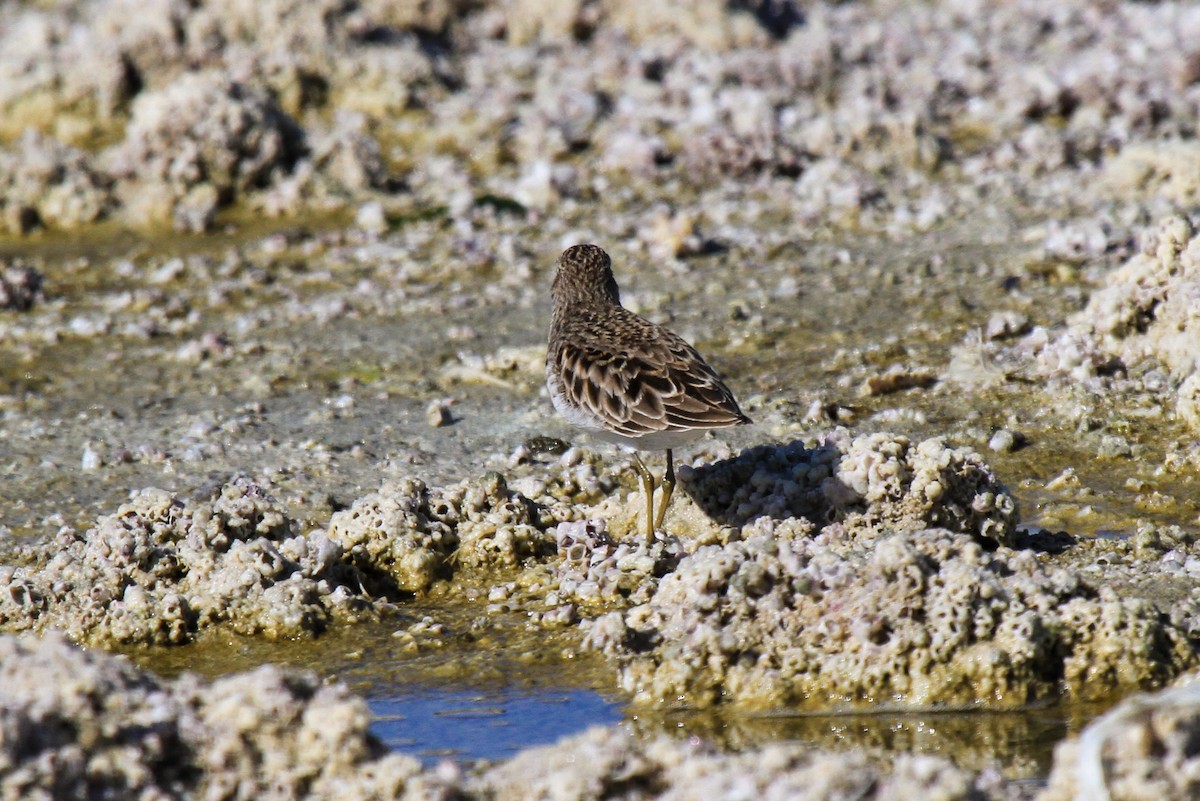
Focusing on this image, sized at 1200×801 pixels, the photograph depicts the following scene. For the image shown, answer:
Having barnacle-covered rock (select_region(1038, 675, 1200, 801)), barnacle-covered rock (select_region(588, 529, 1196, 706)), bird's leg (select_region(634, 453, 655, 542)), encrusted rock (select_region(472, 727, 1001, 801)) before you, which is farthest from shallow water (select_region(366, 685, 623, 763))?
barnacle-covered rock (select_region(1038, 675, 1200, 801))

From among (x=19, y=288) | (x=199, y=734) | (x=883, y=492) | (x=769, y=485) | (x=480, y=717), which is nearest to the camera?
(x=199, y=734)

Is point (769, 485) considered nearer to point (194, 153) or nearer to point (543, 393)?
point (543, 393)

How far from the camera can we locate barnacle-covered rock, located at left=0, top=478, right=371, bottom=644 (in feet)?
19.8

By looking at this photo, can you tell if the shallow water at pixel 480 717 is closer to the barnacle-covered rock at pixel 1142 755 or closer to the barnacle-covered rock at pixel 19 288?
the barnacle-covered rock at pixel 1142 755

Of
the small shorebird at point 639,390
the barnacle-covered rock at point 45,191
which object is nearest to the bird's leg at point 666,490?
the small shorebird at point 639,390

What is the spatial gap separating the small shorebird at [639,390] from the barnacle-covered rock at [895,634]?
97 cm

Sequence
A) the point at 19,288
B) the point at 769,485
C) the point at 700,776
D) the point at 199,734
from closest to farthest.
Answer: the point at 700,776
the point at 199,734
the point at 769,485
the point at 19,288

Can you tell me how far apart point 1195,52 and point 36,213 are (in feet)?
30.7

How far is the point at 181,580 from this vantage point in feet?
20.7

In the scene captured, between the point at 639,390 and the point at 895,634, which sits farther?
the point at 639,390

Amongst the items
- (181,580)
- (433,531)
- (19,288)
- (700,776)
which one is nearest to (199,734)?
(700,776)

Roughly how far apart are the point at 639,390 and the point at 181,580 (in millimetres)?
1924

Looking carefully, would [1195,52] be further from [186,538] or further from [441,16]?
[186,538]

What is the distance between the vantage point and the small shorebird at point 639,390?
629 cm
